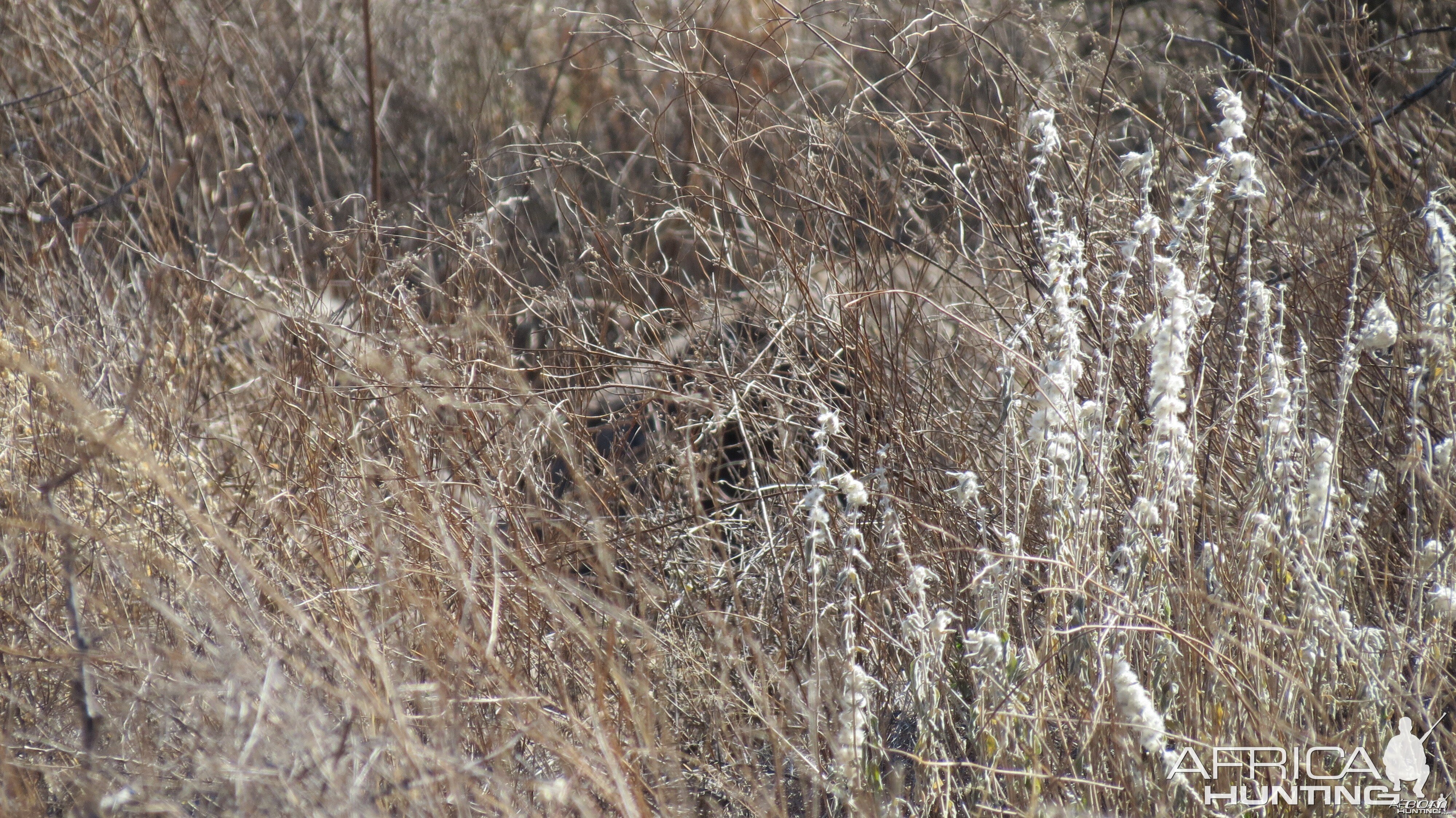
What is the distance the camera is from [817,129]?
2854mm

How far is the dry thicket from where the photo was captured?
172cm

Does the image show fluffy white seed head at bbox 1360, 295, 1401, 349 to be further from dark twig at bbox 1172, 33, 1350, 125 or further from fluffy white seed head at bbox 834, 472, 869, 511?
dark twig at bbox 1172, 33, 1350, 125

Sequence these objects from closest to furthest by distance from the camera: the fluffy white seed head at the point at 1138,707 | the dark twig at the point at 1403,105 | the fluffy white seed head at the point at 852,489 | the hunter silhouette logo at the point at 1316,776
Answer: the fluffy white seed head at the point at 1138,707
the hunter silhouette logo at the point at 1316,776
the fluffy white seed head at the point at 852,489
the dark twig at the point at 1403,105

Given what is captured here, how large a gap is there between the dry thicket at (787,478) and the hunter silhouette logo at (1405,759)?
0.05m

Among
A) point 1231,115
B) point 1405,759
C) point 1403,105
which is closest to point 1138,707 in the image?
point 1405,759

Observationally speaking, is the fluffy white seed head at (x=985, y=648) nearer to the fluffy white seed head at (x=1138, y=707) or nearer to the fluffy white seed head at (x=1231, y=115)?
the fluffy white seed head at (x=1138, y=707)

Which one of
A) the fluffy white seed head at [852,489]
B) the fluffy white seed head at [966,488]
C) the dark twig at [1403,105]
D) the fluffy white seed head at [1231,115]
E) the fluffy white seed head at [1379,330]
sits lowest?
the fluffy white seed head at [966,488]

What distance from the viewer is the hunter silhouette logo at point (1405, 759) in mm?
1679

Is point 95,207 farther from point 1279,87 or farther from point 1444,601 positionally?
point 1444,601

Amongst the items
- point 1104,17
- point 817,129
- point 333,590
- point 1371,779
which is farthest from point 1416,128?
point 333,590

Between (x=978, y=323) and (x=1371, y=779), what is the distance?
5.41 ft

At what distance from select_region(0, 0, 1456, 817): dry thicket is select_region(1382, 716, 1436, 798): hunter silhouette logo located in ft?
0.16

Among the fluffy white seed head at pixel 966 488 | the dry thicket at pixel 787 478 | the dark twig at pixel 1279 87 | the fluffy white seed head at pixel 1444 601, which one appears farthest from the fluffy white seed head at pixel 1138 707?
the dark twig at pixel 1279 87

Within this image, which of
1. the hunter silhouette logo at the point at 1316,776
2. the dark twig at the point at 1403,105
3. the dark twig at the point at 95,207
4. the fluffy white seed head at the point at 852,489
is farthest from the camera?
the dark twig at the point at 95,207
